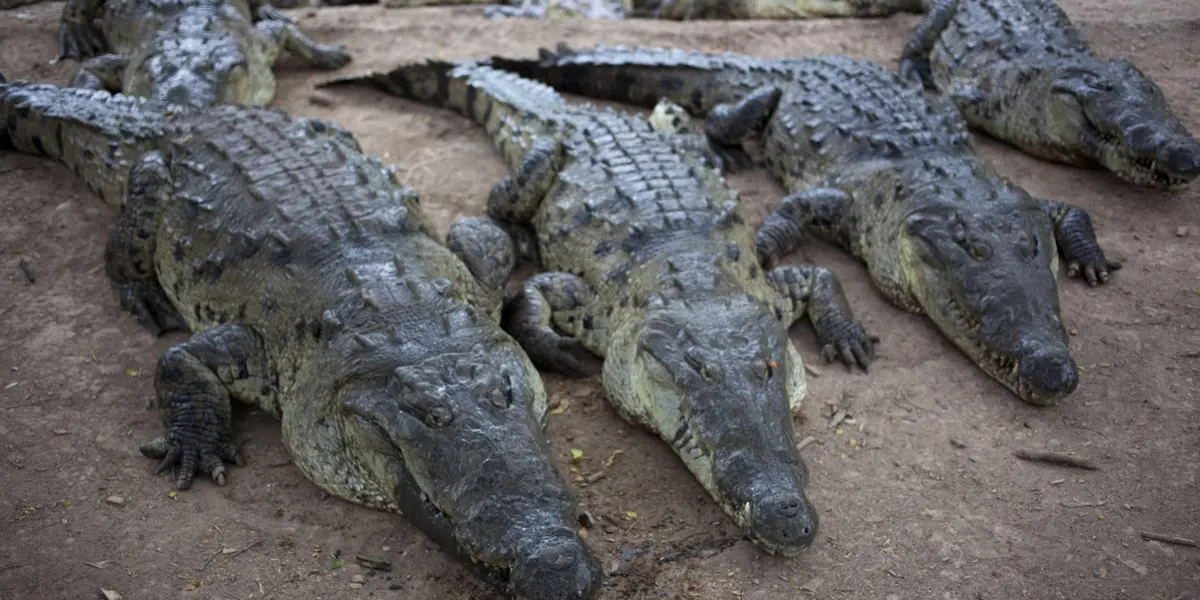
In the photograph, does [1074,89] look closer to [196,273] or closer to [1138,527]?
[1138,527]

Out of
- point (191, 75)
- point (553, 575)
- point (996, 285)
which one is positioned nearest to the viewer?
point (553, 575)

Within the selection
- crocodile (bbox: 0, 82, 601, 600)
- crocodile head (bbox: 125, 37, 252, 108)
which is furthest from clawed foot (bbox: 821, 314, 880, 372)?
crocodile head (bbox: 125, 37, 252, 108)

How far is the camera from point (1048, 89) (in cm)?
571

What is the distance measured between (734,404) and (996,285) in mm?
1492

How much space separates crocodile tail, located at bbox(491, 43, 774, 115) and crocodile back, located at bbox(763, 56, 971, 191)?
1.44 ft

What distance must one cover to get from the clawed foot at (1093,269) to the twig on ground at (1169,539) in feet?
5.64

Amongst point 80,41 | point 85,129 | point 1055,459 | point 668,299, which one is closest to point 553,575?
point 668,299

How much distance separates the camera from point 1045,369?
3711 millimetres

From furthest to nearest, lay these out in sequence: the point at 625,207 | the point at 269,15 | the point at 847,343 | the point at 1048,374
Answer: the point at 269,15 < the point at 625,207 < the point at 847,343 < the point at 1048,374

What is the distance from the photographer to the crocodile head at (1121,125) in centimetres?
501

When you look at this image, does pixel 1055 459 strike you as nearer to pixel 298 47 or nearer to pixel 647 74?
pixel 647 74


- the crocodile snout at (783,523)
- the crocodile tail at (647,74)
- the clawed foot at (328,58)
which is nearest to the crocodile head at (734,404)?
the crocodile snout at (783,523)

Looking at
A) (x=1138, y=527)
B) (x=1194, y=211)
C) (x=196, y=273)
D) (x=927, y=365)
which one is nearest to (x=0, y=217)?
(x=196, y=273)

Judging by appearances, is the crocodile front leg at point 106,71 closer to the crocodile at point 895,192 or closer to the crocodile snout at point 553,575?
the crocodile at point 895,192
